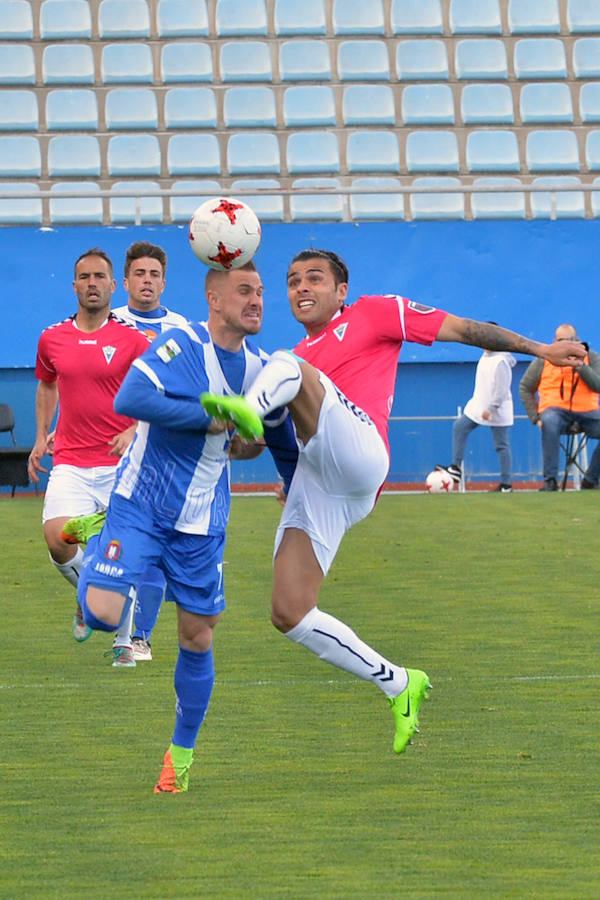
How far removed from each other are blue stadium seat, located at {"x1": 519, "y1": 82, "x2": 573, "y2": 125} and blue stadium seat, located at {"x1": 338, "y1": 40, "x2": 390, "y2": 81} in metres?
2.35

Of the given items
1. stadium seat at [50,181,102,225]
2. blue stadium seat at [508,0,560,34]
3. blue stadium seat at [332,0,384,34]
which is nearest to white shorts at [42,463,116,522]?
stadium seat at [50,181,102,225]

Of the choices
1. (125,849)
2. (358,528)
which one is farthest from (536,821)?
(358,528)

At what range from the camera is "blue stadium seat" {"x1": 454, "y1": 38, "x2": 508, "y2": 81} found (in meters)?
23.9

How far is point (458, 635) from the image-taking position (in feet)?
26.1

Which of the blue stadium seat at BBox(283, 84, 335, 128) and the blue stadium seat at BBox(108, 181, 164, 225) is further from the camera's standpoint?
the blue stadium seat at BBox(283, 84, 335, 128)

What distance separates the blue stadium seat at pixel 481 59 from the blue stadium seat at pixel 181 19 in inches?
168

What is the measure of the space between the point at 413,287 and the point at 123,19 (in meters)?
7.90

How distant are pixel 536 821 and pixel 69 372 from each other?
4.30 m

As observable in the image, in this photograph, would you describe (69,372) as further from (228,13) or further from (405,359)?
(228,13)

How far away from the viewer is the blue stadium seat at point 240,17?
2370cm

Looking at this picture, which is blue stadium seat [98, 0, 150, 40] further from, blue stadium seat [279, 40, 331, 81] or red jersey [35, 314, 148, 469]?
red jersey [35, 314, 148, 469]

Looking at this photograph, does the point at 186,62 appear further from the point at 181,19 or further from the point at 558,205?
the point at 558,205

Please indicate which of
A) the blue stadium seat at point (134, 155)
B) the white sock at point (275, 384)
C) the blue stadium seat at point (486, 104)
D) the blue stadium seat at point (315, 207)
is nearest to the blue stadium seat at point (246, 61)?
the blue stadium seat at point (134, 155)

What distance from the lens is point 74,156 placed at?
2234 centimetres
